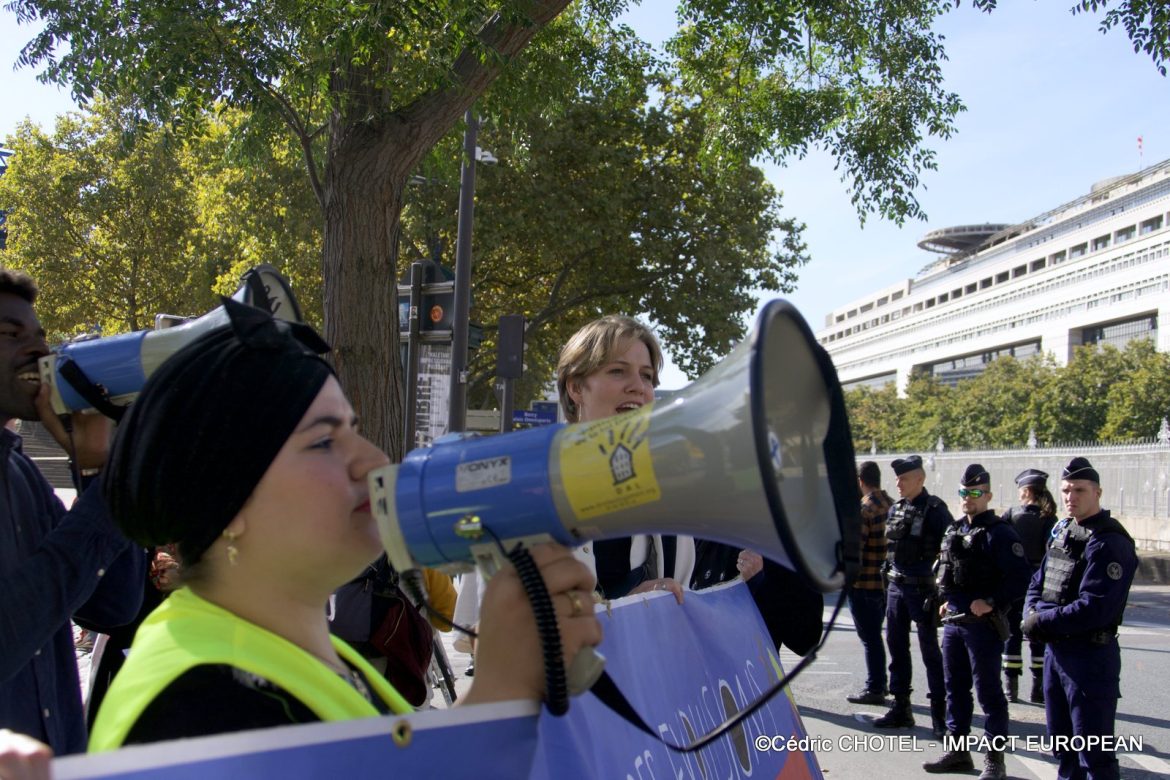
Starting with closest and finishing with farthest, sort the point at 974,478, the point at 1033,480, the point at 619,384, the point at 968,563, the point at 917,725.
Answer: the point at 619,384, the point at 968,563, the point at 917,725, the point at 974,478, the point at 1033,480

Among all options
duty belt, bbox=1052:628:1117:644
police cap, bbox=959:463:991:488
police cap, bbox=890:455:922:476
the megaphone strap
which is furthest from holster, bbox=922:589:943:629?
the megaphone strap

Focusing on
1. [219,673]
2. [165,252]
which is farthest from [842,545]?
[165,252]

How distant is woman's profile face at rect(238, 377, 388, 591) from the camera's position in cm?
127

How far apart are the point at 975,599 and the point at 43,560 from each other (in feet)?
17.6

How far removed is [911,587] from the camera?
282 inches

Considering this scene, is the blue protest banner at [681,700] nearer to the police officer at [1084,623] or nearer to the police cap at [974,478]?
the police officer at [1084,623]

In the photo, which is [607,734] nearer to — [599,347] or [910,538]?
[599,347]

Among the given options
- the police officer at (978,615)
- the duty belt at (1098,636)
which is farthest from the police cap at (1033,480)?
the duty belt at (1098,636)

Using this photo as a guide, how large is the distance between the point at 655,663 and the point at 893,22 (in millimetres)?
7934

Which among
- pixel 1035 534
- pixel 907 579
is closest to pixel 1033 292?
pixel 1035 534

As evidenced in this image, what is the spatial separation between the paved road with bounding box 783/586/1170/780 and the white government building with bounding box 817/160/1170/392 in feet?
188

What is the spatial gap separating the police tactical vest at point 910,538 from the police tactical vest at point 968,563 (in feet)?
2.23

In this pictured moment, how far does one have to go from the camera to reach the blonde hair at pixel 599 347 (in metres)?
2.73

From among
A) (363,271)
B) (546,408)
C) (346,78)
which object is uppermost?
(346,78)
